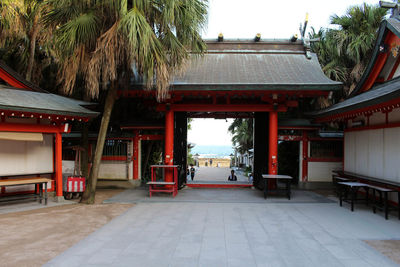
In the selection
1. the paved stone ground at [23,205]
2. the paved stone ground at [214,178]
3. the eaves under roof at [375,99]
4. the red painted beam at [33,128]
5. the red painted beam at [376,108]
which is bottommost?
the paved stone ground at [214,178]

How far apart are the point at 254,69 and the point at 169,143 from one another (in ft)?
14.7

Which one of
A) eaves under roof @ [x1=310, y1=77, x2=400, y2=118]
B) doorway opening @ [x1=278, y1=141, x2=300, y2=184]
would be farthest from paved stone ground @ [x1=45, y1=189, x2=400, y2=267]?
doorway opening @ [x1=278, y1=141, x2=300, y2=184]

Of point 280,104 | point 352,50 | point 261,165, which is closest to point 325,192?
point 261,165

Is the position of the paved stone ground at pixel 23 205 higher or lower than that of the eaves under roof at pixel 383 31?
lower

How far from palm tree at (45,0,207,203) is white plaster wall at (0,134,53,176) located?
2.12m

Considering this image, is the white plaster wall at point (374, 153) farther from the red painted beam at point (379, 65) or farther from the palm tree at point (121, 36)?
the palm tree at point (121, 36)

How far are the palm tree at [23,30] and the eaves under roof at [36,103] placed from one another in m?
2.05

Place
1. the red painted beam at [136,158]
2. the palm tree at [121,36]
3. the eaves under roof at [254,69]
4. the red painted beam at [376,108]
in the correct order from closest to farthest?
the red painted beam at [376,108]
the palm tree at [121,36]
the eaves under roof at [254,69]
the red painted beam at [136,158]

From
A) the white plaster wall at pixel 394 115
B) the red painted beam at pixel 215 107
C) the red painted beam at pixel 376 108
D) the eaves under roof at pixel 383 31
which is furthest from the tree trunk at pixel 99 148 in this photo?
the eaves under roof at pixel 383 31

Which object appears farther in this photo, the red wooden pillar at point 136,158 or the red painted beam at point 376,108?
the red wooden pillar at point 136,158

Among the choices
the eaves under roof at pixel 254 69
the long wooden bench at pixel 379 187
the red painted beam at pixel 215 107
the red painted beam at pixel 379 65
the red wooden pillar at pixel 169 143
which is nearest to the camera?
the long wooden bench at pixel 379 187

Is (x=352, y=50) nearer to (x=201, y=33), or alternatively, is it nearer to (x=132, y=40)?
(x=201, y=33)

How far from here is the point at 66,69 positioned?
752 cm

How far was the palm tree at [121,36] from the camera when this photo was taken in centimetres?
696
